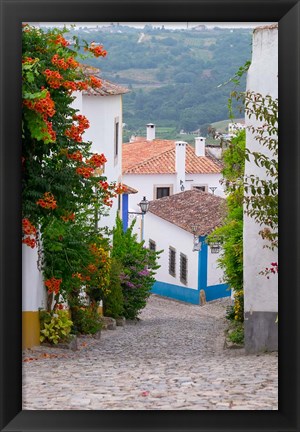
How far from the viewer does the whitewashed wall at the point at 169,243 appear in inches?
695

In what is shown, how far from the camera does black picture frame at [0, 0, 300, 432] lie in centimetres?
352

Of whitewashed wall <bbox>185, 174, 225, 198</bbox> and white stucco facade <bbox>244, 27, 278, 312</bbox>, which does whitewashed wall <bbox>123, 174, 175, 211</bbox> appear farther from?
white stucco facade <bbox>244, 27, 278, 312</bbox>

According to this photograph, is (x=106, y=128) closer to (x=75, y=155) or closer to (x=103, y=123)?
(x=103, y=123)

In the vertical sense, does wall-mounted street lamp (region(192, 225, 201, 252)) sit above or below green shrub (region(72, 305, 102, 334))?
above

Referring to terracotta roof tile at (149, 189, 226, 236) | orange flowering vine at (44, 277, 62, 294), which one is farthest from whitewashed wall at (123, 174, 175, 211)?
orange flowering vine at (44, 277, 62, 294)

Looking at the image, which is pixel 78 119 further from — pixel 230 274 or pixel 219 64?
pixel 230 274

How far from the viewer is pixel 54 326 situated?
6.94m

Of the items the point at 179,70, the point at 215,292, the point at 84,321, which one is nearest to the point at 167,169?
the point at 215,292

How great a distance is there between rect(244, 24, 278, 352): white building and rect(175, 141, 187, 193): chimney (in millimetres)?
11727

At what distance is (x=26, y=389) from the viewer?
4.02 meters

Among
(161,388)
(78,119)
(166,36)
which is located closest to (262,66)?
(78,119)

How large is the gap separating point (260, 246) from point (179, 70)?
2.38 metres

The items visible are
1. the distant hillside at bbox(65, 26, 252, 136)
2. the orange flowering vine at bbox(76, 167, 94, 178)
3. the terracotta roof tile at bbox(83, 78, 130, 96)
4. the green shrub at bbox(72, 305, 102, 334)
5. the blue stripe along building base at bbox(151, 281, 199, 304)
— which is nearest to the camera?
the orange flowering vine at bbox(76, 167, 94, 178)

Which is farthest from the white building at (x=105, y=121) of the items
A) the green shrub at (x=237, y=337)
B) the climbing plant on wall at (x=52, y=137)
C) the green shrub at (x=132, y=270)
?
the climbing plant on wall at (x=52, y=137)
